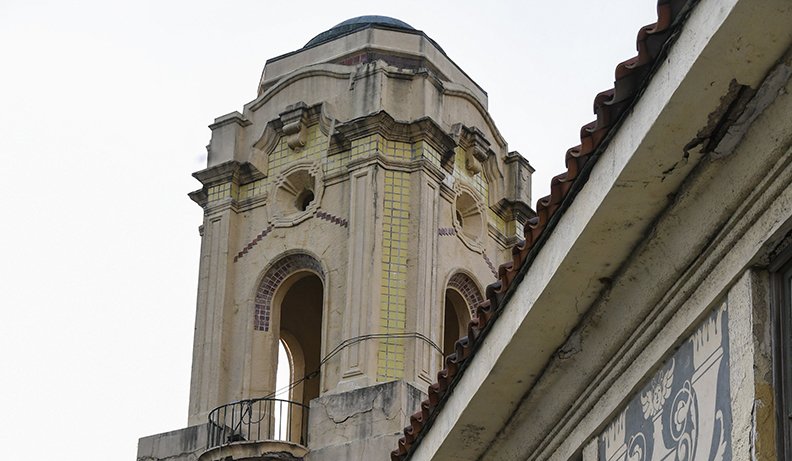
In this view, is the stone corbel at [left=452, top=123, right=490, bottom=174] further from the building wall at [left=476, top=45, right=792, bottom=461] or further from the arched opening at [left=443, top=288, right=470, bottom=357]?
the building wall at [left=476, top=45, right=792, bottom=461]

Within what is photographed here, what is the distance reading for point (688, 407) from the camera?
7.45 meters

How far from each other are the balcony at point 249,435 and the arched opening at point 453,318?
7.98 feet

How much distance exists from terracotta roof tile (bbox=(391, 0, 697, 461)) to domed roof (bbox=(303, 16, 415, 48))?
15057 mm

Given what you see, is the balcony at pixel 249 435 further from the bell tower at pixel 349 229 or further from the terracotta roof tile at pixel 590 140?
the terracotta roof tile at pixel 590 140

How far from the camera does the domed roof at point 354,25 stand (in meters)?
24.6

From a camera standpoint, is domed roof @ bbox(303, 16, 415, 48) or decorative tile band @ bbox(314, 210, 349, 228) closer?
decorative tile band @ bbox(314, 210, 349, 228)

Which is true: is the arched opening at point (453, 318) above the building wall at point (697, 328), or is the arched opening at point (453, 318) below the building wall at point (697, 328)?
above

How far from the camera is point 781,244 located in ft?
22.5

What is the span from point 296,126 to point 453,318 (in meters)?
3.39

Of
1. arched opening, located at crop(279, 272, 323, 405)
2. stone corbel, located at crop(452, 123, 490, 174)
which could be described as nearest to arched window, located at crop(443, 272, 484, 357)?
stone corbel, located at crop(452, 123, 490, 174)

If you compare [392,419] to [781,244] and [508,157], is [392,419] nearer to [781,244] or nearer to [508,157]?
[508,157]

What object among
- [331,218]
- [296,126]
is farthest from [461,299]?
[296,126]

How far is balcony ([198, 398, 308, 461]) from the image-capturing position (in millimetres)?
20812

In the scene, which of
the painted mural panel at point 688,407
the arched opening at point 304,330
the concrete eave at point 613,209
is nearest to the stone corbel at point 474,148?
the arched opening at point 304,330
